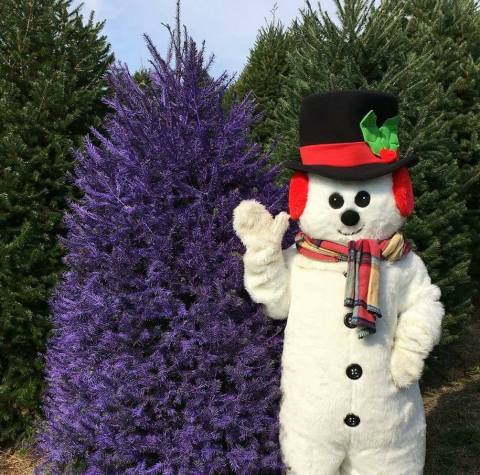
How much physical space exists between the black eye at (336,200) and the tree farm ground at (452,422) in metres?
2.48

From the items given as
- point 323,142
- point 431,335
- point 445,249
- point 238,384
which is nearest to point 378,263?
point 431,335

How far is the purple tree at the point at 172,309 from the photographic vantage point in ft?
7.68

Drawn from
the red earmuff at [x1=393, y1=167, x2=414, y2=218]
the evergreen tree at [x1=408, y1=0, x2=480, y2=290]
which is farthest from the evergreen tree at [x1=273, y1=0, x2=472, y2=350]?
the red earmuff at [x1=393, y1=167, x2=414, y2=218]

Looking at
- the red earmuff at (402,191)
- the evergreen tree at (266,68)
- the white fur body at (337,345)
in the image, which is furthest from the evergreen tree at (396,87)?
the evergreen tree at (266,68)

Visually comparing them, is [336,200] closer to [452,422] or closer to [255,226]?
[255,226]

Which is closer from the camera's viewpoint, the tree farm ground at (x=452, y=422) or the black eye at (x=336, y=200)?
the black eye at (x=336, y=200)

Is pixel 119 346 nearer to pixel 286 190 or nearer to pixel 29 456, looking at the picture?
pixel 286 190

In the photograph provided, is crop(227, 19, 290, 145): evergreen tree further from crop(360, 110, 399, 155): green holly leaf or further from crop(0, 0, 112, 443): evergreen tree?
crop(360, 110, 399, 155): green holly leaf

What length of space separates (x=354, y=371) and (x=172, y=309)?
2.76ft

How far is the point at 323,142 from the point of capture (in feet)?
8.24

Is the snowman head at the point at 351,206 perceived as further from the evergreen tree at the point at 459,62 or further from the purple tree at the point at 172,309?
the evergreen tree at the point at 459,62

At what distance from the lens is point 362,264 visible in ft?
7.80

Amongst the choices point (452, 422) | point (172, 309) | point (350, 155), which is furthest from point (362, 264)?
point (452, 422)

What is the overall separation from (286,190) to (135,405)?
4.21 ft
